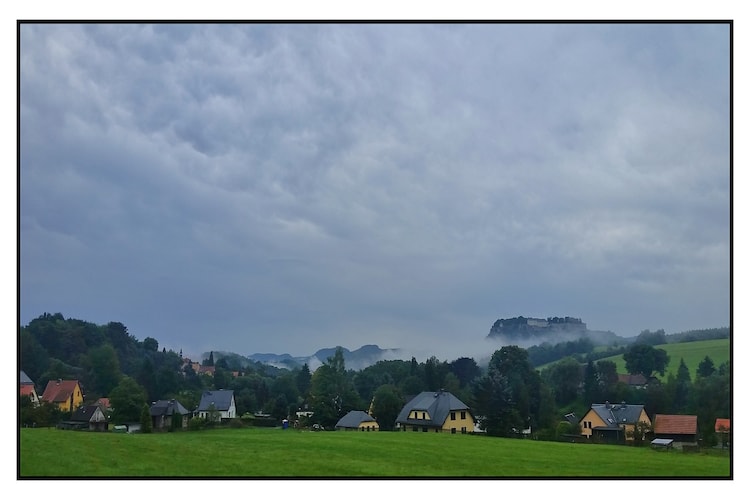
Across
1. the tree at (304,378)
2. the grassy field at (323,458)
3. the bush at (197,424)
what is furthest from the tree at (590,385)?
the bush at (197,424)

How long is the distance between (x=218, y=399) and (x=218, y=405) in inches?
15.5

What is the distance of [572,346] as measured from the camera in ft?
70.0

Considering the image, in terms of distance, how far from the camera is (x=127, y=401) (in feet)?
53.7

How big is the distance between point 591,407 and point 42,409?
14.2m

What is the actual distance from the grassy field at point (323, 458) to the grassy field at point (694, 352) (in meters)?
3.42

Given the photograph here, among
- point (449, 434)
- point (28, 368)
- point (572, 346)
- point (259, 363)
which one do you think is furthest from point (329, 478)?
point (572, 346)

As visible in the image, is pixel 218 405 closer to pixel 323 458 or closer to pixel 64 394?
pixel 64 394

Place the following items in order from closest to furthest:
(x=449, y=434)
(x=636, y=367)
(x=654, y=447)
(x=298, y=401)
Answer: (x=654, y=447) < (x=449, y=434) < (x=298, y=401) < (x=636, y=367)

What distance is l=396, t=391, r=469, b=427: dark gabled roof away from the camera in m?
17.7

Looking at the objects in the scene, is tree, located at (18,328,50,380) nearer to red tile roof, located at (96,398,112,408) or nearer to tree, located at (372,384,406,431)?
red tile roof, located at (96,398,112,408)

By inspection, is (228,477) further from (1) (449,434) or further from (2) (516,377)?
(2) (516,377)

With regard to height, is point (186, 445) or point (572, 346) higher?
point (572, 346)

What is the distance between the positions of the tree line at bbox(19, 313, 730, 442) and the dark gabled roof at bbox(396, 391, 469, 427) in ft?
1.11

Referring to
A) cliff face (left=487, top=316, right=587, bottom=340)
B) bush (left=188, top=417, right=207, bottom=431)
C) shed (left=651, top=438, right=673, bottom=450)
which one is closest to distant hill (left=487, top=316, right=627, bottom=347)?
cliff face (left=487, top=316, right=587, bottom=340)
